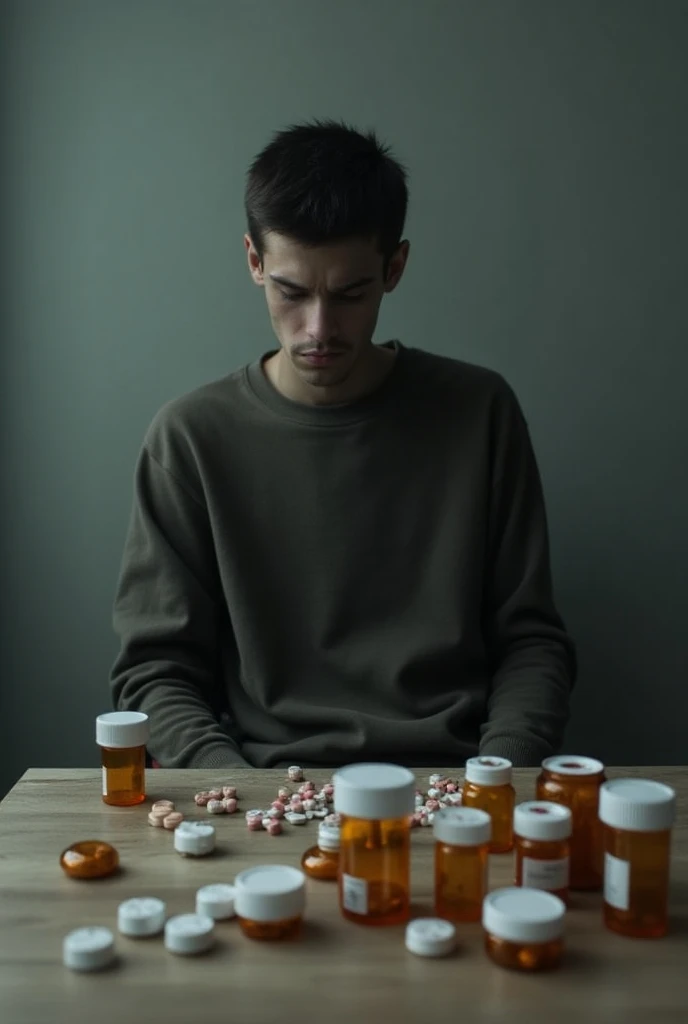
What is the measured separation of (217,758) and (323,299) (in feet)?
2.14

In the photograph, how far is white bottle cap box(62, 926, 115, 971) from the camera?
0.86 metres

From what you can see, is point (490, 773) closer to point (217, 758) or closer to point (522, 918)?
point (522, 918)

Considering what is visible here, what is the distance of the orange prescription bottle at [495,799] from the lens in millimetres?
1064

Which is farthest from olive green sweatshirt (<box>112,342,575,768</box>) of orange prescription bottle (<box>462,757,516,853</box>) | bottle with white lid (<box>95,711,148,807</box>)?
orange prescription bottle (<box>462,757,516,853</box>)

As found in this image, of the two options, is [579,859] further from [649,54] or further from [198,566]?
[649,54]

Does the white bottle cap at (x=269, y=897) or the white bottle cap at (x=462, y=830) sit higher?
the white bottle cap at (x=462, y=830)

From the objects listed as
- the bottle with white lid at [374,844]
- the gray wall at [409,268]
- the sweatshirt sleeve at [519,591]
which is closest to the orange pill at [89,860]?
the bottle with white lid at [374,844]

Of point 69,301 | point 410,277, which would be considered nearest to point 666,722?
point 410,277

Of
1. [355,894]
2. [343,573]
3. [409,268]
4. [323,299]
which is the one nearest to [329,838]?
[355,894]

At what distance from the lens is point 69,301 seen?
6.83 feet

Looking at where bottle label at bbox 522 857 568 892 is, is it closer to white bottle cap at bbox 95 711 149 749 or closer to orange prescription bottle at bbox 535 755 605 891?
orange prescription bottle at bbox 535 755 605 891

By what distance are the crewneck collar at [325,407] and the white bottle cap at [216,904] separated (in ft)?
3.14

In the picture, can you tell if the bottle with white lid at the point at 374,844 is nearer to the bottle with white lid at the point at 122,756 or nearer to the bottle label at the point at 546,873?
the bottle label at the point at 546,873

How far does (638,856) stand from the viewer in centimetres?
90
